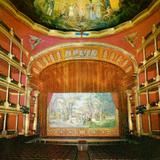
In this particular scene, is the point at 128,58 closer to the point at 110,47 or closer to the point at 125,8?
the point at 110,47

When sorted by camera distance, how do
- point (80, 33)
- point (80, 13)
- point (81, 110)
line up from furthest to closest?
point (81, 110) < point (80, 33) < point (80, 13)

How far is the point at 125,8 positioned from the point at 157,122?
7.80m

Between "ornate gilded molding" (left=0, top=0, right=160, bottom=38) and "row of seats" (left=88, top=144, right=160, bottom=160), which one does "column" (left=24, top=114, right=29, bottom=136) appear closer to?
"ornate gilded molding" (left=0, top=0, right=160, bottom=38)

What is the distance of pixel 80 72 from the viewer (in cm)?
1856

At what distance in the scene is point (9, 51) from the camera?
13.9m

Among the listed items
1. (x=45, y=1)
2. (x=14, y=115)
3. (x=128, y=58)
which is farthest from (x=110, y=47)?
(x=14, y=115)

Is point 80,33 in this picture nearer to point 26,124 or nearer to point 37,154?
point 26,124

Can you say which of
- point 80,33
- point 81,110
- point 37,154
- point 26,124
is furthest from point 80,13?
point 37,154

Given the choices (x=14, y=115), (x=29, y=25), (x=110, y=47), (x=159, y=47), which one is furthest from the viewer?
(x=110, y=47)

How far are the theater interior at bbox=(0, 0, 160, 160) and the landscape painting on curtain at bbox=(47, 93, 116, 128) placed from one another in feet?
0.26

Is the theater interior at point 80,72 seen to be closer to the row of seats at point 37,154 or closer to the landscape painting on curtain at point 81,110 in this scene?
the landscape painting on curtain at point 81,110

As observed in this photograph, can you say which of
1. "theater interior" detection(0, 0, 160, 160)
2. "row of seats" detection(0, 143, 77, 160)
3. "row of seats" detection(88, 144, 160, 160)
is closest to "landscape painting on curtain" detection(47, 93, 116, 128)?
"theater interior" detection(0, 0, 160, 160)

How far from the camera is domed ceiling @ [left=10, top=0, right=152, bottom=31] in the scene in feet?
50.0

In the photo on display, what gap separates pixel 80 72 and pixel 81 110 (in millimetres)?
3131
